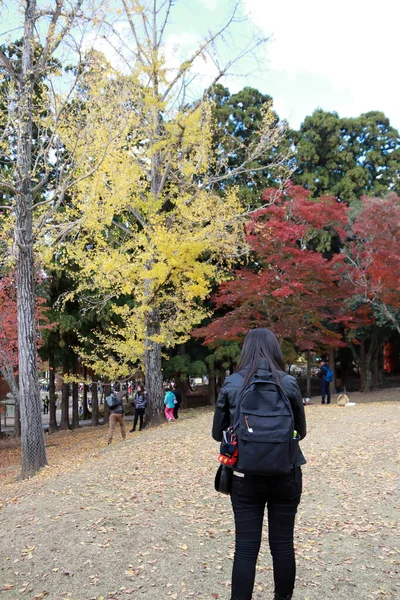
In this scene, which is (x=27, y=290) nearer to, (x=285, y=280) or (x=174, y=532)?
(x=174, y=532)

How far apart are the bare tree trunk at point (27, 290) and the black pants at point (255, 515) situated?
6.34 m

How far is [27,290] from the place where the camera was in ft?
26.4

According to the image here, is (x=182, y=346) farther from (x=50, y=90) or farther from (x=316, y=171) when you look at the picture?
(x=50, y=90)

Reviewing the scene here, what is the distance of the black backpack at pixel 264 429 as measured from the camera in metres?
2.26

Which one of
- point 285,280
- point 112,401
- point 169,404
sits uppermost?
point 285,280

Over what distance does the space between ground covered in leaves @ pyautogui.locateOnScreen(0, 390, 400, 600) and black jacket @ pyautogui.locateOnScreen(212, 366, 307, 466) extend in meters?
1.48

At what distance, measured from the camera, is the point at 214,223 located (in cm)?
1064

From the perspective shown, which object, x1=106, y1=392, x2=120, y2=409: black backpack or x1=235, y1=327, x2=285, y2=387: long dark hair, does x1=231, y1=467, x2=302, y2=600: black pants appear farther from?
x1=106, y1=392, x2=120, y2=409: black backpack

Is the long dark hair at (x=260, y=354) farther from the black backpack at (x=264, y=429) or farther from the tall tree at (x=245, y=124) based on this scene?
the tall tree at (x=245, y=124)

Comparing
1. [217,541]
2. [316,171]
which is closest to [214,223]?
[217,541]

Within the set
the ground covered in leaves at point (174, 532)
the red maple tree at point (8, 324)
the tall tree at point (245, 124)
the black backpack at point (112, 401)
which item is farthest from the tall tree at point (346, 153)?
the ground covered in leaves at point (174, 532)

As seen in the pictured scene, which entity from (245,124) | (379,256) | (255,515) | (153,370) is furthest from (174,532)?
(245,124)

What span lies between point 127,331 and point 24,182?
5.69 metres

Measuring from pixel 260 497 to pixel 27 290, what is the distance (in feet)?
21.6
